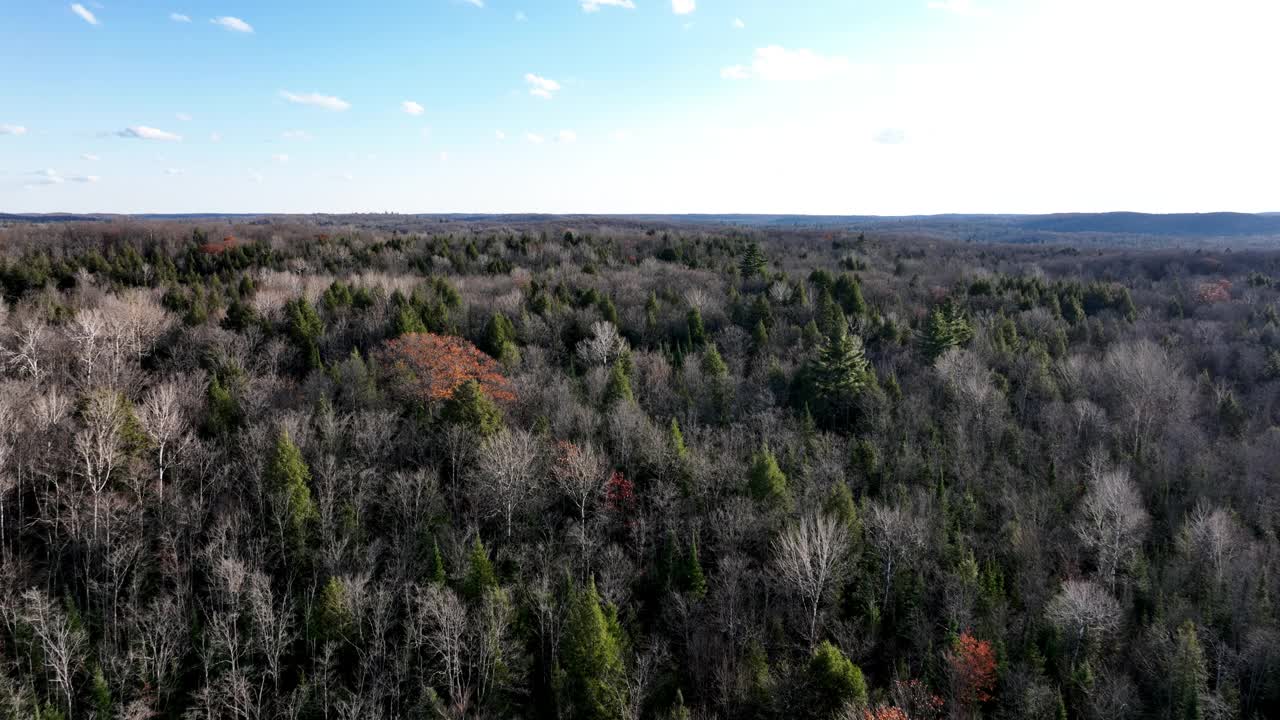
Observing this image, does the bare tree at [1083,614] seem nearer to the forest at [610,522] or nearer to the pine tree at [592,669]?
the forest at [610,522]

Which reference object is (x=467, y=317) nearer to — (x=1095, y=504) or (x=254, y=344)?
(x=254, y=344)

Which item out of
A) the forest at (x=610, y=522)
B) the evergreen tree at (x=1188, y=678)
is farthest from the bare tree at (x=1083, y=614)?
the evergreen tree at (x=1188, y=678)

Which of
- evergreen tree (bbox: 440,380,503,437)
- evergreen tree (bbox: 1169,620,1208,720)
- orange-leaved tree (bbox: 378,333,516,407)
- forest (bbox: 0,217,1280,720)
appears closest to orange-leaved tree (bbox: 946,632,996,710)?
forest (bbox: 0,217,1280,720)

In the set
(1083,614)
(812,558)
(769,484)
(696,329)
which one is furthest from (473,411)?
(1083,614)

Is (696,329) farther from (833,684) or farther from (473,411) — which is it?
(833,684)

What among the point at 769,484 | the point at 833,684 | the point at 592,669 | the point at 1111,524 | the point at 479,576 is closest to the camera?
the point at 833,684

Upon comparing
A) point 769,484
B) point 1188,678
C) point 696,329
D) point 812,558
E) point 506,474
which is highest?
point 696,329
